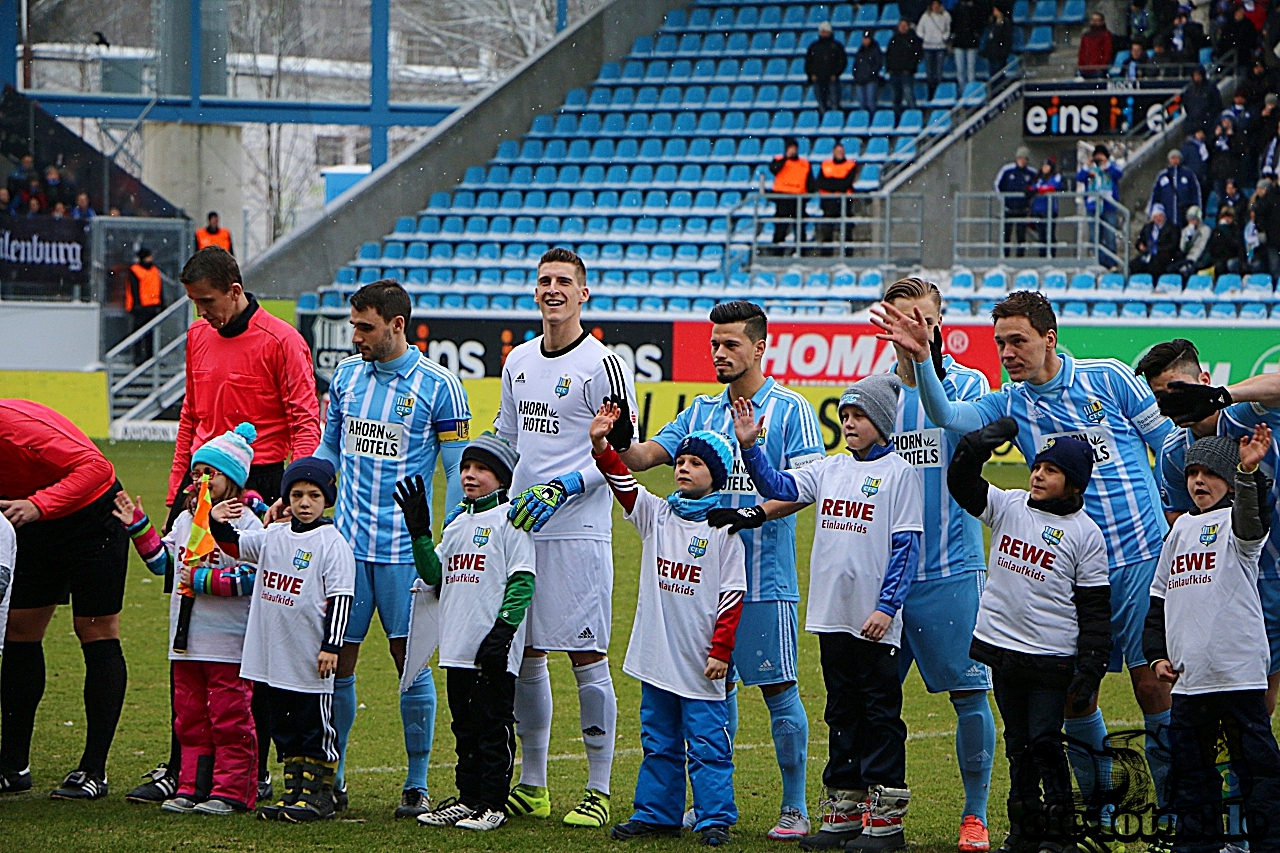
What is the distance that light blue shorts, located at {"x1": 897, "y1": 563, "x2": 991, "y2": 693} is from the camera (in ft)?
18.5

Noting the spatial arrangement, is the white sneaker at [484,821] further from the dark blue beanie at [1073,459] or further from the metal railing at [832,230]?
the metal railing at [832,230]

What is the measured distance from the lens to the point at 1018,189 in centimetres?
2159

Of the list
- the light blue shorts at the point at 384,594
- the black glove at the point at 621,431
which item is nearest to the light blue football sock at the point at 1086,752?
the black glove at the point at 621,431

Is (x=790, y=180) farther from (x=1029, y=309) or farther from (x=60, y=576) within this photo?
(x=1029, y=309)

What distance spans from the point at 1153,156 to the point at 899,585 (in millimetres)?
18713

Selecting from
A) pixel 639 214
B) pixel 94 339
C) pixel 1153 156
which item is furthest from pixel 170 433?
pixel 1153 156

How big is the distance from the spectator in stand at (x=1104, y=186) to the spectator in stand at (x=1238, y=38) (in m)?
2.90

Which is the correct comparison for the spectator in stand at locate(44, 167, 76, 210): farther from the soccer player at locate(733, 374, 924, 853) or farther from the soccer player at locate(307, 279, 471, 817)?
the soccer player at locate(733, 374, 924, 853)

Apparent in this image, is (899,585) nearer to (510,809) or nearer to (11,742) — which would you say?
(510,809)

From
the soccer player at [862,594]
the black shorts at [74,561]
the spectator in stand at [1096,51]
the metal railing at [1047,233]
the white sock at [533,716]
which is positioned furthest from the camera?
the spectator in stand at [1096,51]

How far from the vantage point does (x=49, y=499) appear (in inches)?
241

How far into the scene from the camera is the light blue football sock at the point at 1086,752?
5.41 metres

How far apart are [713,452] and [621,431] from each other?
1.15 feet

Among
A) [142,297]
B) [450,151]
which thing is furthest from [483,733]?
[450,151]
